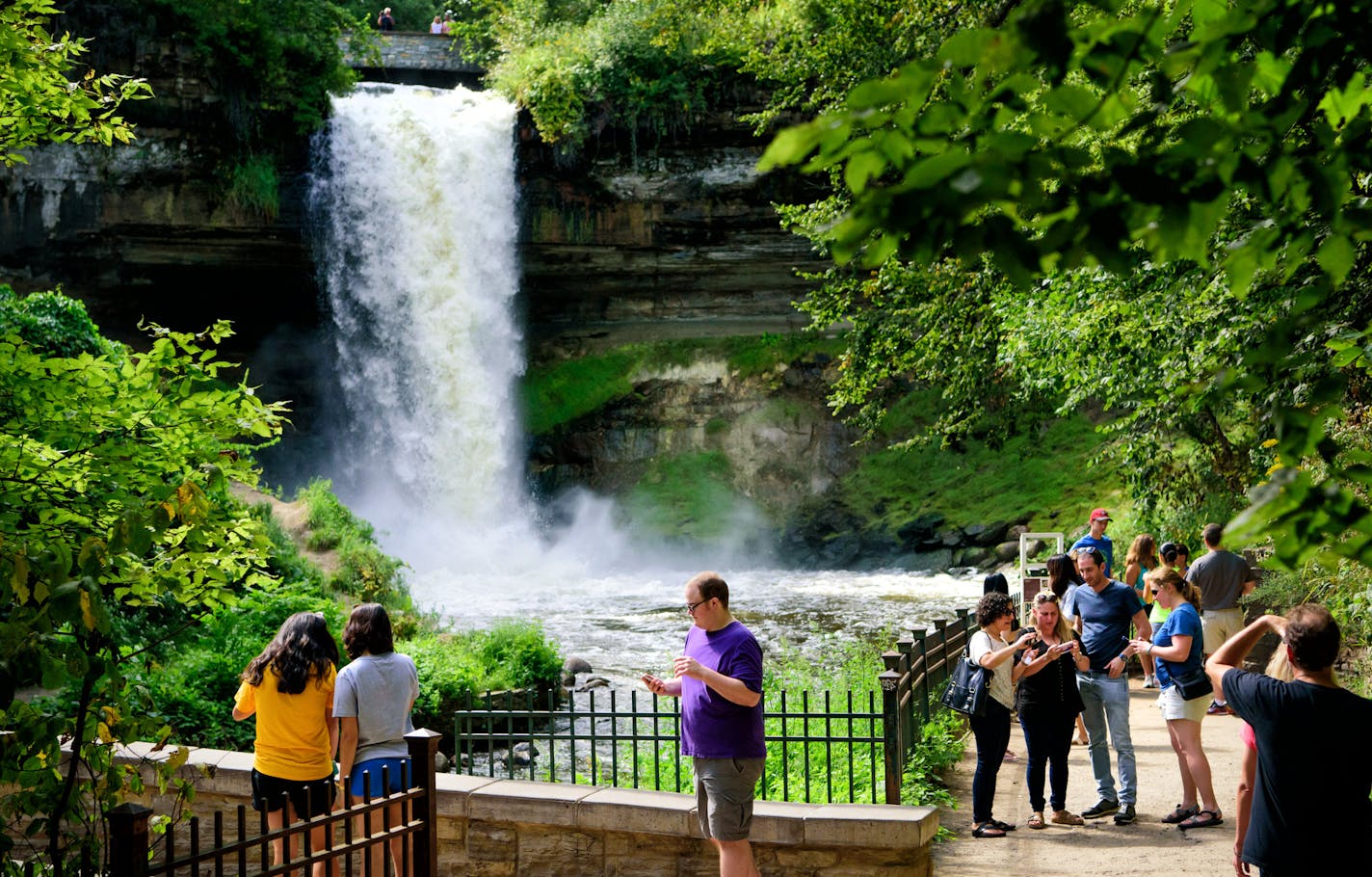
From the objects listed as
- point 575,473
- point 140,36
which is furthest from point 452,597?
point 140,36

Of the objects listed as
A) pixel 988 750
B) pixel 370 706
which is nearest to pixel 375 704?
pixel 370 706

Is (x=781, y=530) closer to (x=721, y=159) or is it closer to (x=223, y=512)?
(x=721, y=159)

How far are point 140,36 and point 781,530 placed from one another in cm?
1720

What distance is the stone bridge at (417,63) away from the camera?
29.5m

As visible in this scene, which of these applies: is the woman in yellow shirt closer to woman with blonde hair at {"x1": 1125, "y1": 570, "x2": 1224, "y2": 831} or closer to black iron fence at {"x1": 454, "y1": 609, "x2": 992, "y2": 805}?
black iron fence at {"x1": 454, "y1": 609, "x2": 992, "y2": 805}

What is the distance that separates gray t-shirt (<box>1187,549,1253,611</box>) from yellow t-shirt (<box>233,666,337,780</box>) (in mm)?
7013

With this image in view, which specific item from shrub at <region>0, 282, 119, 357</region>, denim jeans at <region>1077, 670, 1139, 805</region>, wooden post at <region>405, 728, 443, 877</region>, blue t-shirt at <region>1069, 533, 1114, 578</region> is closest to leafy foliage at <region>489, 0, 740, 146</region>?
shrub at <region>0, 282, 119, 357</region>

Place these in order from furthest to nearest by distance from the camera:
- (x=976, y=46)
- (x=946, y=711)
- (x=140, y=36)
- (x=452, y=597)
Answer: (x=140, y=36)
(x=452, y=597)
(x=946, y=711)
(x=976, y=46)

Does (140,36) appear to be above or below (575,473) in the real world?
above

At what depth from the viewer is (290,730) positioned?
568cm

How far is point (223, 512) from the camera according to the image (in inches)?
193

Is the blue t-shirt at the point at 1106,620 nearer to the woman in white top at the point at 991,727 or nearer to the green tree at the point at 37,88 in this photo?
the woman in white top at the point at 991,727

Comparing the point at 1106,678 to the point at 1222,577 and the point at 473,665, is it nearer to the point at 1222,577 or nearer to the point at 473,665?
the point at 1222,577

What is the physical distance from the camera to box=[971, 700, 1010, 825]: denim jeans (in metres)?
6.75
